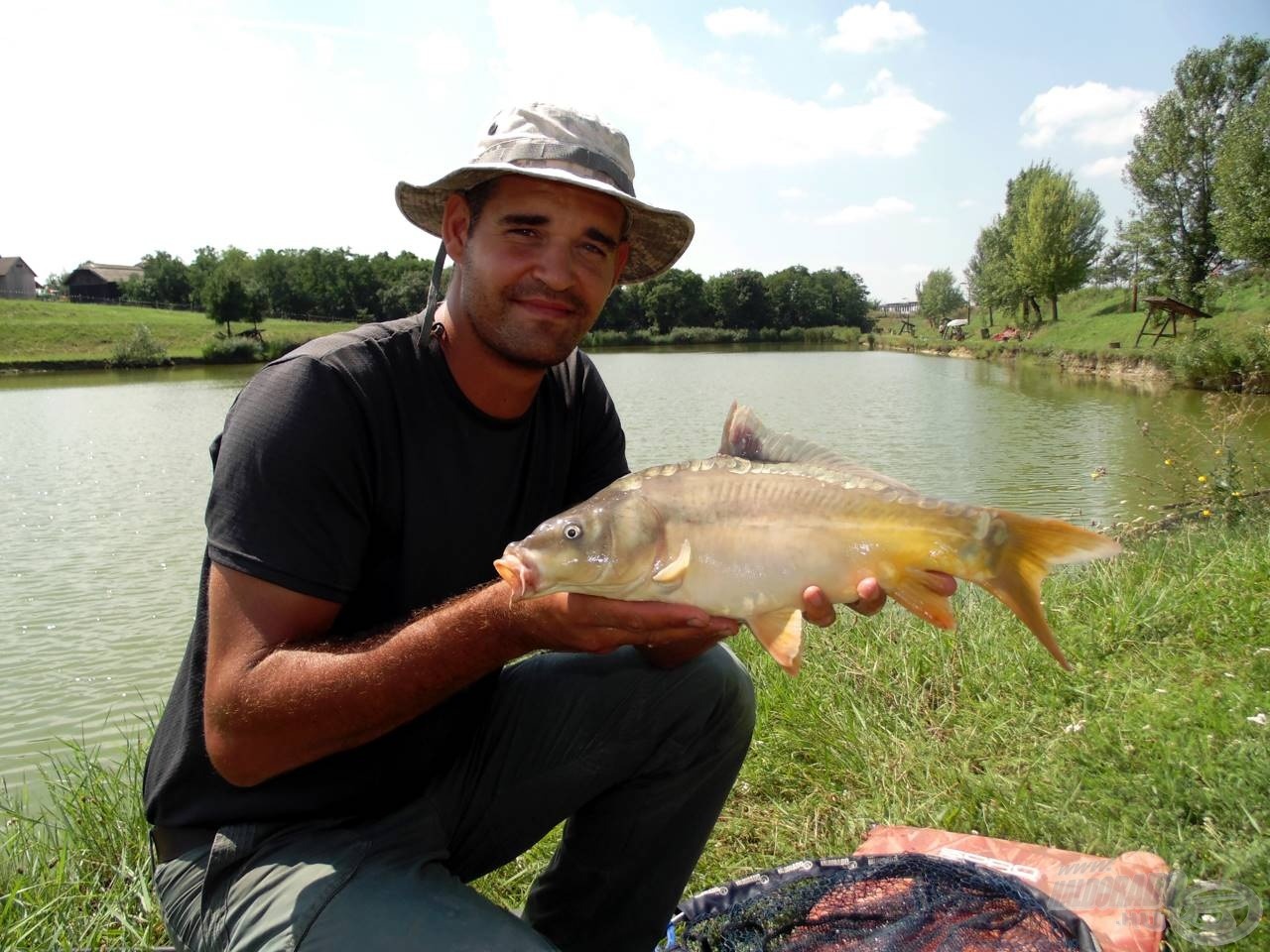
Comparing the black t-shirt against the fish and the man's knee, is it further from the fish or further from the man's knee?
the man's knee

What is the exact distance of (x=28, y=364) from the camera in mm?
34719

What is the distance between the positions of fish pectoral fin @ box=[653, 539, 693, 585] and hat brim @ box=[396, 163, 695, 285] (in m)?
0.81

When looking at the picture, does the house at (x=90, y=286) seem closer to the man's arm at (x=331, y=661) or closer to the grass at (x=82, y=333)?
the grass at (x=82, y=333)

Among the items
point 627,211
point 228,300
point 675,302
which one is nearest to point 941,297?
point 675,302

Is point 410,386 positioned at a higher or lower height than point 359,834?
higher

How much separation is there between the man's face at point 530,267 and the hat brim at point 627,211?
0.05 metres

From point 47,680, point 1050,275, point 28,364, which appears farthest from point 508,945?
point 1050,275

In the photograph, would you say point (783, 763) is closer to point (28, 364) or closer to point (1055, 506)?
point (1055, 506)

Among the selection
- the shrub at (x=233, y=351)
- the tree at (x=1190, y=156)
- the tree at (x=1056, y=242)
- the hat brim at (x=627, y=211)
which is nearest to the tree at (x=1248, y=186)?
the tree at (x=1190, y=156)

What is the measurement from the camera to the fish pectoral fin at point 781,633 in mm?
1654

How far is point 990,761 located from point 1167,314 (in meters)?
31.8

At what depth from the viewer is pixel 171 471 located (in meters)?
12.9

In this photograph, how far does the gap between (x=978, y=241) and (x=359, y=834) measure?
6664 cm

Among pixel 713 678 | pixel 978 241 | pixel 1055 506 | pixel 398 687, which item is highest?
pixel 978 241
